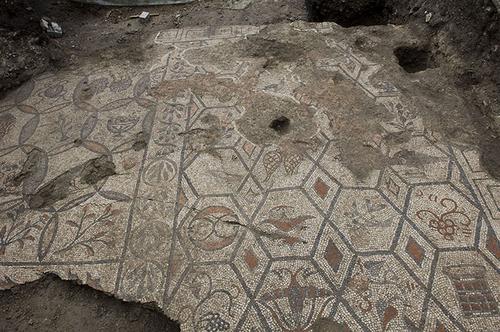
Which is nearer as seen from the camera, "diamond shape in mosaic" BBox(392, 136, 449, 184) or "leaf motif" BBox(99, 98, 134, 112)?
"diamond shape in mosaic" BBox(392, 136, 449, 184)

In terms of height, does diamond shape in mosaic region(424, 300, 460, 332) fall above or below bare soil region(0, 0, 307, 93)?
below

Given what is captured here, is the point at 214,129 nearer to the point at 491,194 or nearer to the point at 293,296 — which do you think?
the point at 293,296

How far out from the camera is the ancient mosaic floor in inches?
75.7

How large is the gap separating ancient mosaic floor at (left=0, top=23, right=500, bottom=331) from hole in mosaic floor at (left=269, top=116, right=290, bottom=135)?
0.22ft

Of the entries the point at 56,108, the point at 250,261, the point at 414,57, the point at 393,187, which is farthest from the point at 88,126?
the point at 414,57

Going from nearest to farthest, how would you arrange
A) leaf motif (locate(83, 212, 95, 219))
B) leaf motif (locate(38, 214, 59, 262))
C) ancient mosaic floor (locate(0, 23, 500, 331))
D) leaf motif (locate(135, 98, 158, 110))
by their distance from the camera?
ancient mosaic floor (locate(0, 23, 500, 331)) → leaf motif (locate(38, 214, 59, 262)) → leaf motif (locate(83, 212, 95, 219)) → leaf motif (locate(135, 98, 158, 110))

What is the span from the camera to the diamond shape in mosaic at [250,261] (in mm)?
1995

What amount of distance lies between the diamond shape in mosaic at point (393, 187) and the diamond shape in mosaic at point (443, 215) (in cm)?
Result: 5

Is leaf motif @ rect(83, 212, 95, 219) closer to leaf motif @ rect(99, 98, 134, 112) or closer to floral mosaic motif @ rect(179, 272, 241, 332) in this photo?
floral mosaic motif @ rect(179, 272, 241, 332)

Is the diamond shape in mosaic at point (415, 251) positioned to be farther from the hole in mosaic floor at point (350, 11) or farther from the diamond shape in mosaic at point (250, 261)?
the hole in mosaic floor at point (350, 11)

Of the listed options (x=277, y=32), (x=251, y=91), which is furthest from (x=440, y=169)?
(x=277, y=32)

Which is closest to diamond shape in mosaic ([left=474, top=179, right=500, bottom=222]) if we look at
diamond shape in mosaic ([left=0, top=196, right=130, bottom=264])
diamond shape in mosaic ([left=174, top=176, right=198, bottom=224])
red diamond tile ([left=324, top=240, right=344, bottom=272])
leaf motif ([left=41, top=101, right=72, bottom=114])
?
→ red diamond tile ([left=324, top=240, right=344, bottom=272])

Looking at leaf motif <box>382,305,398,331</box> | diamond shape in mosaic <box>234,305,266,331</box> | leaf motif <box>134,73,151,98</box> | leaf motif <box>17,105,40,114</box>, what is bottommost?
diamond shape in mosaic <box>234,305,266,331</box>

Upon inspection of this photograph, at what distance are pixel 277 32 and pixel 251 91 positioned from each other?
86cm
